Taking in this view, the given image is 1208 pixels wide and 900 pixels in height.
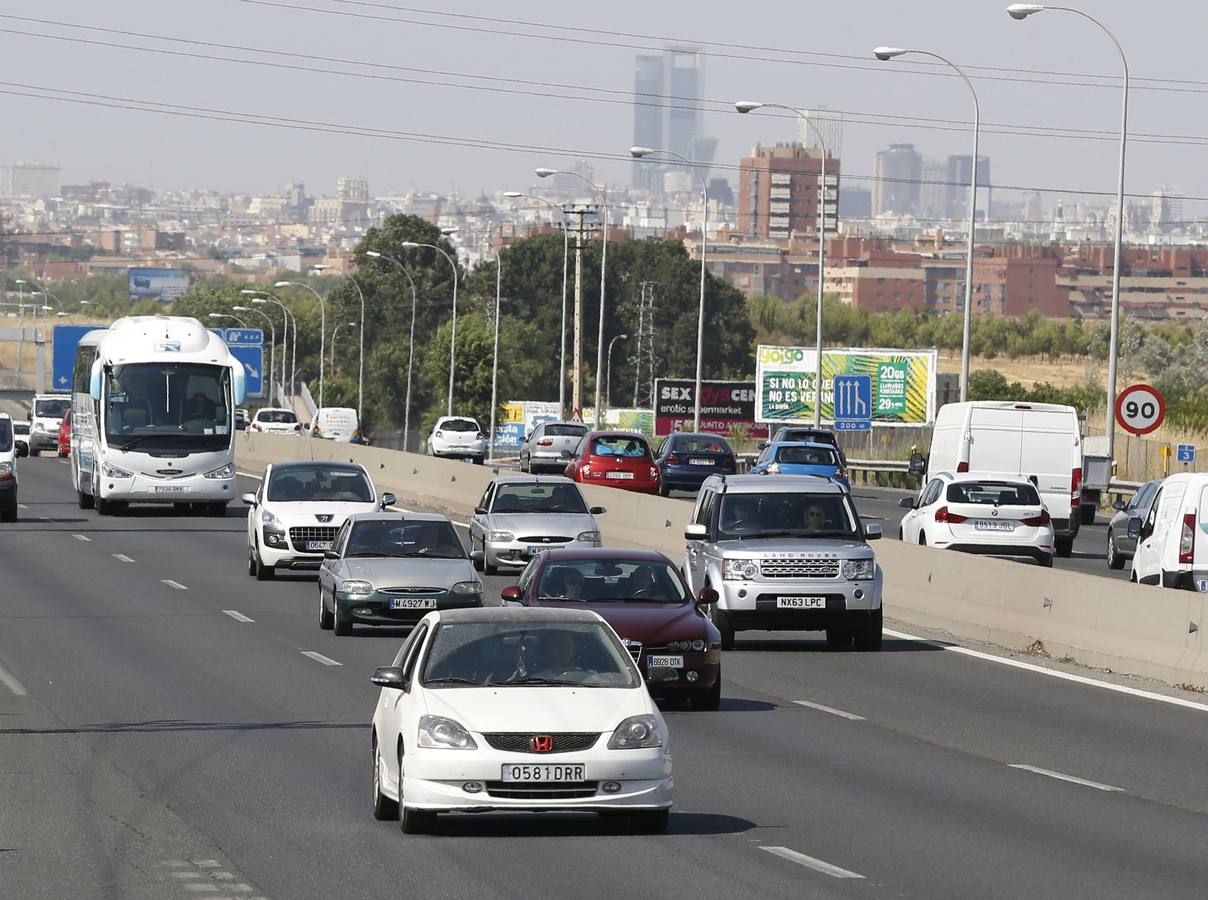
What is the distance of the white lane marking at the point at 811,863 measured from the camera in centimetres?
1135

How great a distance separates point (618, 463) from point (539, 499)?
55.9 feet

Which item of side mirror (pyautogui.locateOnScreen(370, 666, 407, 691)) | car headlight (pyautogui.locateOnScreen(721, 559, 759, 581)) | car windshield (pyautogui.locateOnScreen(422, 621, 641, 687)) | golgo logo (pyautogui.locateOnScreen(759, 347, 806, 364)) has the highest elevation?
golgo logo (pyautogui.locateOnScreen(759, 347, 806, 364))

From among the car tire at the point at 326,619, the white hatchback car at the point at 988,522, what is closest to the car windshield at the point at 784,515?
the car tire at the point at 326,619

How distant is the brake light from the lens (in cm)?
2467

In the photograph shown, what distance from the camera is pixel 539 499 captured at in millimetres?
34500

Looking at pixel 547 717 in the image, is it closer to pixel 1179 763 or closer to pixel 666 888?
pixel 666 888

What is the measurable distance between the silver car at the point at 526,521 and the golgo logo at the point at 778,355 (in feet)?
198

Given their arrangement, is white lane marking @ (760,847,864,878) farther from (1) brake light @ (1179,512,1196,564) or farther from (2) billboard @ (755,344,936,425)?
(2) billboard @ (755,344,936,425)

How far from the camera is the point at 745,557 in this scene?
2392 centimetres

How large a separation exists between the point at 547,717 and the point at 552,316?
6192 inches

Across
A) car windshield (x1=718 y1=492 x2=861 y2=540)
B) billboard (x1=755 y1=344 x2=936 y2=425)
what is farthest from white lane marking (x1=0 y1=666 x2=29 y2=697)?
billboard (x1=755 y1=344 x2=936 y2=425)

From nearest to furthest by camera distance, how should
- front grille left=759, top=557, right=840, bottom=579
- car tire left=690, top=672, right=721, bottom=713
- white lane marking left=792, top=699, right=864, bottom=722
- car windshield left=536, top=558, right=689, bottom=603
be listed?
1. white lane marking left=792, top=699, right=864, bottom=722
2. car tire left=690, top=672, right=721, bottom=713
3. car windshield left=536, top=558, right=689, bottom=603
4. front grille left=759, top=557, right=840, bottom=579

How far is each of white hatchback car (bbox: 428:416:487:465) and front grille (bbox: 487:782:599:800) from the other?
228 feet

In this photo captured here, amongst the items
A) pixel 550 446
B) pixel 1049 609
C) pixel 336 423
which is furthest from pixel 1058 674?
pixel 336 423
